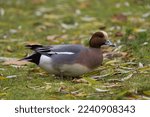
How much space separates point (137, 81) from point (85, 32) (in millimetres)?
4537

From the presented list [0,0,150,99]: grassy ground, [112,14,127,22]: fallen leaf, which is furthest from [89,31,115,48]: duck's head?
[112,14,127,22]: fallen leaf

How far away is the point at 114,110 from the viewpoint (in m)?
6.11

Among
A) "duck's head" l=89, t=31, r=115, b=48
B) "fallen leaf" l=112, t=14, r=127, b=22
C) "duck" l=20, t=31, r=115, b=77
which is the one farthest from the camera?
"fallen leaf" l=112, t=14, r=127, b=22

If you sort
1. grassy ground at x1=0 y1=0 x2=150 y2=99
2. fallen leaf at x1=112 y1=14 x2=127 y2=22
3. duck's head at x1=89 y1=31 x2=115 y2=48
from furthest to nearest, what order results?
1. fallen leaf at x1=112 y1=14 x2=127 y2=22
2. duck's head at x1=89 y1=31 x2=115 y2=48
3. grassy ground at x1=0 y1=0 x2=150 y2=99

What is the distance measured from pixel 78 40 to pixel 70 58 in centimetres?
341

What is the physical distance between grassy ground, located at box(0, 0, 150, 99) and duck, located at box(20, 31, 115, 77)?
0.46 ft

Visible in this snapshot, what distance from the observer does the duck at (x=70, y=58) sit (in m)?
7.36

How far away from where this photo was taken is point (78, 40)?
35.3 feet

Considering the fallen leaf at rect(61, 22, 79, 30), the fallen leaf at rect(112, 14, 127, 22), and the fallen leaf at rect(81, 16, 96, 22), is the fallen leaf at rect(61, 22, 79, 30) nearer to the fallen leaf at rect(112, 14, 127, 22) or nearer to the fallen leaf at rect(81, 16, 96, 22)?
the fallen leaf at rect(81, 16, 96, 22)

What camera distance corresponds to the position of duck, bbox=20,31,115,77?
7.36 m

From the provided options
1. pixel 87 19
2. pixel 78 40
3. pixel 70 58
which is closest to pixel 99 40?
pixel 70 58

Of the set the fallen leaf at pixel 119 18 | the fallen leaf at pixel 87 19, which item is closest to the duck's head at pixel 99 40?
the fallen leaf at pixel 119 18

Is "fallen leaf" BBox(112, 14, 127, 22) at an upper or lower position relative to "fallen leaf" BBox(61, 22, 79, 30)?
upper

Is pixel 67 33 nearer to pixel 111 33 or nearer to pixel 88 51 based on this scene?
pixel 111 33
